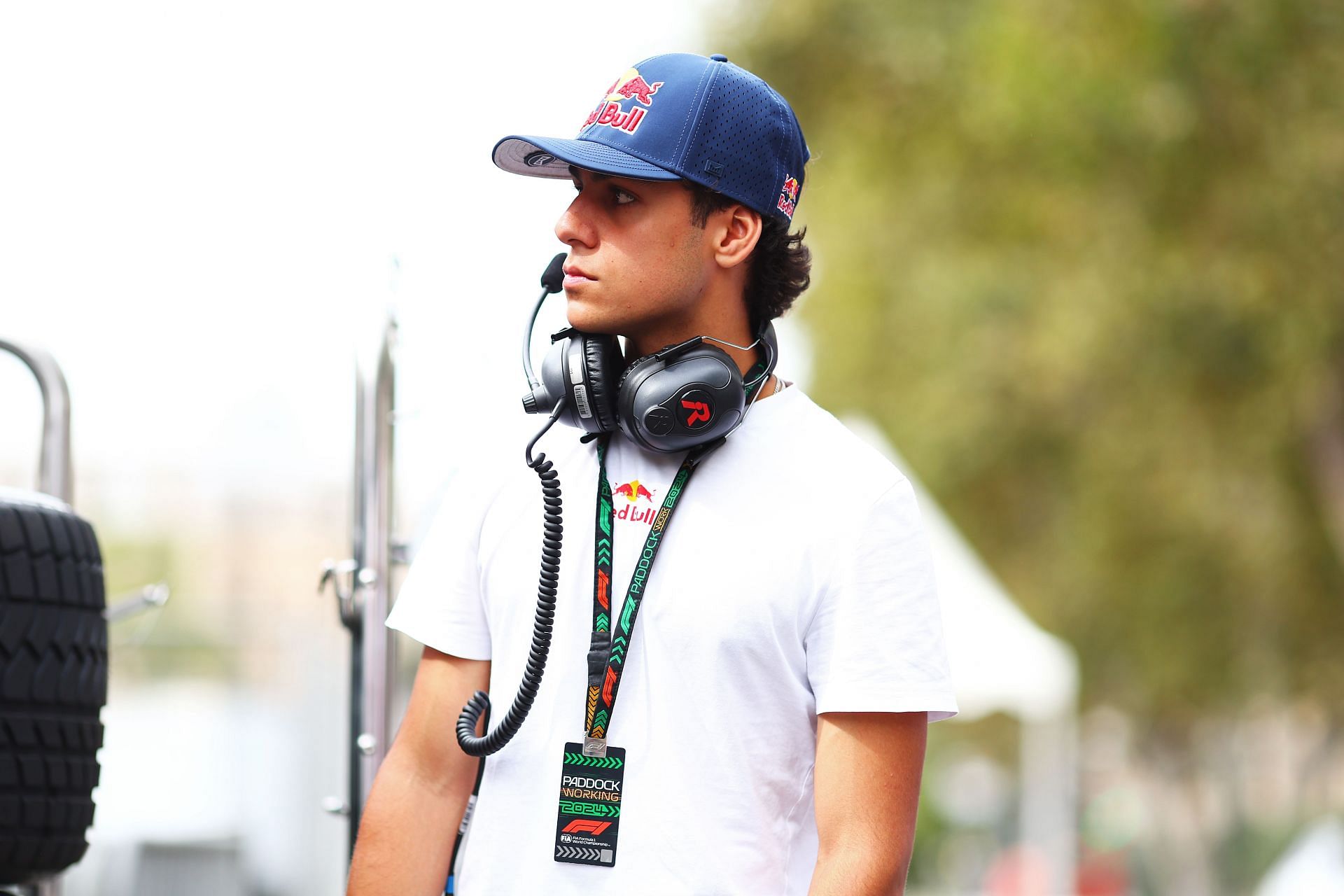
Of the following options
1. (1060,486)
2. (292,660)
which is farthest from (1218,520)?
(292,660)

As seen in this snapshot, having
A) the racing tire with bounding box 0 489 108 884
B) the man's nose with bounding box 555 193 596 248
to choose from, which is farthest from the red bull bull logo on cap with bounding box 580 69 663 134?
the racing tire with bounding box 0 489 108 884

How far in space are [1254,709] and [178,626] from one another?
26182 mm

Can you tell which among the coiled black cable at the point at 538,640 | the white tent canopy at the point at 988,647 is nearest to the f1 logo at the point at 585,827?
the coiled black cable at the point at 538,640

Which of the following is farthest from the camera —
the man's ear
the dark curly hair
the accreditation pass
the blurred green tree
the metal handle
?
the blurred green tree

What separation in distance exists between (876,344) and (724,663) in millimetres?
18235

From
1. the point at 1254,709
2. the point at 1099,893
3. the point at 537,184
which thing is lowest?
the point at 1099,893

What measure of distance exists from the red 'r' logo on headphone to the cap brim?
1.12ft

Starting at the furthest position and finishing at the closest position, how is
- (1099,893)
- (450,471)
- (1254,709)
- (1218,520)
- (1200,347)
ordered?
(1254,709), (1099,893), (1218,520), (1200,347), (450,471)

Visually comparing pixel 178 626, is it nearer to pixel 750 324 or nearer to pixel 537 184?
pixel 537 184

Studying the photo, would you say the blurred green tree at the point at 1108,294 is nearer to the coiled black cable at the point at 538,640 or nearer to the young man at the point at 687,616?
the young man at the point at 687,616

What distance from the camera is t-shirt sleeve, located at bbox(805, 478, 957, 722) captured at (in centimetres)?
242

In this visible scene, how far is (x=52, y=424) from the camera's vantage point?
3.04 m

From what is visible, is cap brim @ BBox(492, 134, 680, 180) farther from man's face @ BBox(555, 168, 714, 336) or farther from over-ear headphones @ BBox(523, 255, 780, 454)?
over-ear headphones @ BBox(523, 255, 780, 454)

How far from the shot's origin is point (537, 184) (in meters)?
4.00
